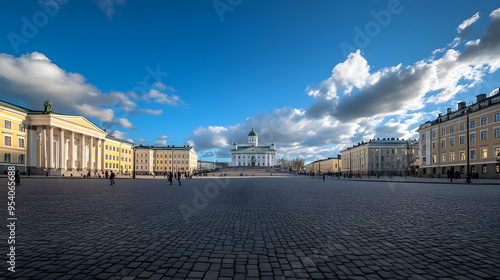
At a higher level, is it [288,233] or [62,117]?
[62,117]

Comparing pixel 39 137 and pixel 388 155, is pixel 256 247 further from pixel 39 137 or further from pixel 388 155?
pixel 388 155

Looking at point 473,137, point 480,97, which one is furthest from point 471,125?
point 480,97

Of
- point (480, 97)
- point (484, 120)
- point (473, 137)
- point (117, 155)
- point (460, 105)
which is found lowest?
point (117, 155)

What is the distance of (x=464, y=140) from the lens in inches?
1935

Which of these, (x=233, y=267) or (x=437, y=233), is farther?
(x=437, y=233)

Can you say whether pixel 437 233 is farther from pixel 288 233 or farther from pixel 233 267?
pixel 233 267

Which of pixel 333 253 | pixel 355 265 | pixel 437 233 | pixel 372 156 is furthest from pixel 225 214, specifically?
pixel 372 156

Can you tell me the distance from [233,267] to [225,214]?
4.76m

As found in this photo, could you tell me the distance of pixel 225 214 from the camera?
28.1 feet

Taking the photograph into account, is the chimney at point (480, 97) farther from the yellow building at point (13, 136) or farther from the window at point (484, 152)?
the yellow building at point (13, 136)

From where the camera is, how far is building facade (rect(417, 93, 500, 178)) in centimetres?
4222

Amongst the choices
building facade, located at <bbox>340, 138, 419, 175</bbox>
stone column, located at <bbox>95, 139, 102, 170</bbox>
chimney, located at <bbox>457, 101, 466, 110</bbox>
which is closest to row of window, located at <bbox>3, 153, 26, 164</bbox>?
stone column, located at <bbox>95, 139, 102, 170</bbox>

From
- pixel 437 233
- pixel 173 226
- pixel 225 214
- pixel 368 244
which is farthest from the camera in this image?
pixel 225 214

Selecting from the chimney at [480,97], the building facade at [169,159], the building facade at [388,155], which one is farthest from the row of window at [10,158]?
the building facade at [388,155]
